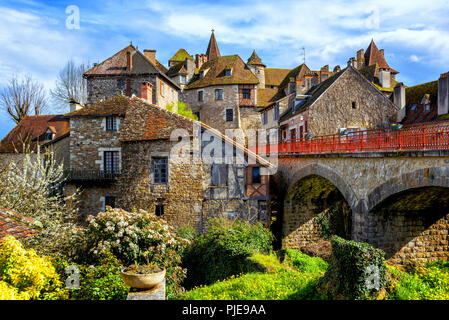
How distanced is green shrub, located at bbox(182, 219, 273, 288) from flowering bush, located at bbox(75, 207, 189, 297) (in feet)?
7.28

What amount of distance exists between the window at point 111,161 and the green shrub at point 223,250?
8745mm

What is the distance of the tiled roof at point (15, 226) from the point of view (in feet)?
21.9

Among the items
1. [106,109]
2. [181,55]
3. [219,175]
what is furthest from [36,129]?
[219,175]

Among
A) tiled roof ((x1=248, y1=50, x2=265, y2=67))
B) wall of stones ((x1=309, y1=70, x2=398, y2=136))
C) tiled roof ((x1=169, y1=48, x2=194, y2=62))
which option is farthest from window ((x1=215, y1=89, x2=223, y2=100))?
wall of stones ((x1=309, y1=70, x2=398, y2=136))

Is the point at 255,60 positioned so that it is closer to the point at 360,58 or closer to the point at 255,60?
the point at 255,60

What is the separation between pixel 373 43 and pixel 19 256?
1804 inches

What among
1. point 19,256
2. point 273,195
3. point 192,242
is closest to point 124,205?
point 192,242

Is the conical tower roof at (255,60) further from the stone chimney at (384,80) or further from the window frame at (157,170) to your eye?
the window frame at (157,170)

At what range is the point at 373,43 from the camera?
139ft

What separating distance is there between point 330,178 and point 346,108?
470 inches

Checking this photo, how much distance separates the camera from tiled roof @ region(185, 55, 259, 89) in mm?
35094
